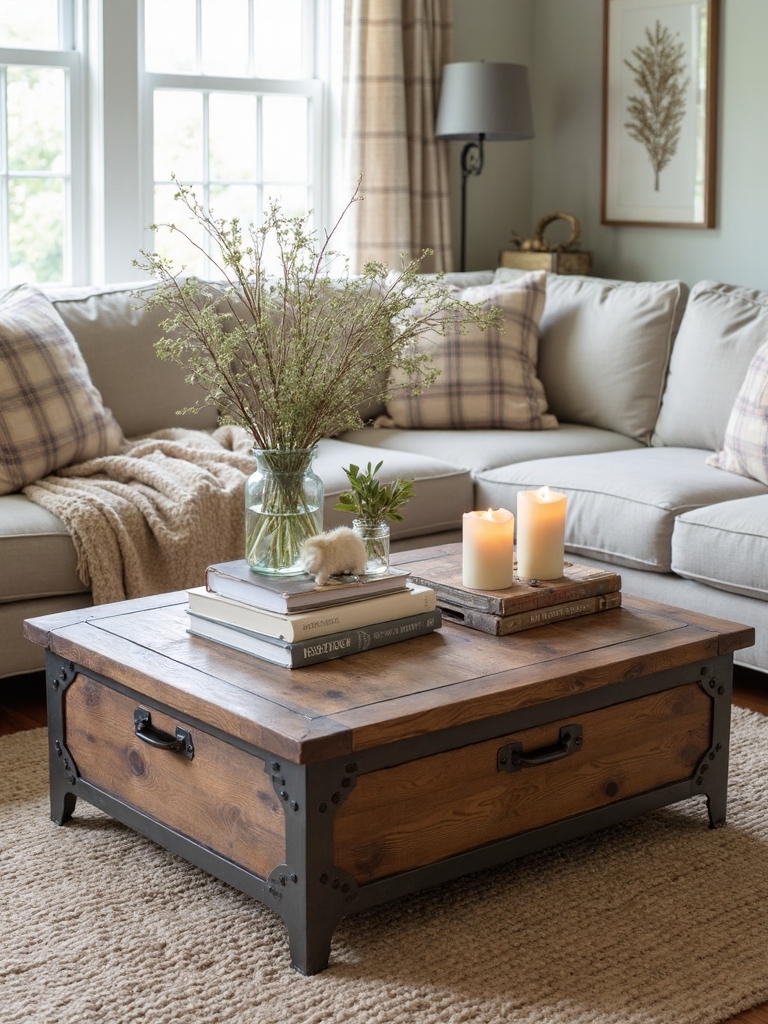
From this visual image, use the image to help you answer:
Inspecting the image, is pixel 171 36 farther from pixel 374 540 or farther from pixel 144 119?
pixel 374 540

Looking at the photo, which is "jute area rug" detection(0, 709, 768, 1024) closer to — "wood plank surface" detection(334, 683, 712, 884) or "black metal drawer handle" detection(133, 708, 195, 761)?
"wood plank surface" detection(334, 683, 712, 884)

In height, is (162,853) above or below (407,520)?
below

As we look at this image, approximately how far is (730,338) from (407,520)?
108cm

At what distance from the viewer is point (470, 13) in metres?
5.06

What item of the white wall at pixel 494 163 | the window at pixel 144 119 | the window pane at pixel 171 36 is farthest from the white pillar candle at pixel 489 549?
the white wall at pixel 494 163

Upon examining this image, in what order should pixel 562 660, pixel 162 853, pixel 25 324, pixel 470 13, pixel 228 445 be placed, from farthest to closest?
pixel 470 13 → pixel 228 445 → pixel 25 324 → pixel 162 853 → pixel 562 660

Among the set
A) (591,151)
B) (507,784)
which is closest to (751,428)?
(507,784)

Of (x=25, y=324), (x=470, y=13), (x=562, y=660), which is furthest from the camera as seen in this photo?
(x=470, y=13)

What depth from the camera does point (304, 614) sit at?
1.97m

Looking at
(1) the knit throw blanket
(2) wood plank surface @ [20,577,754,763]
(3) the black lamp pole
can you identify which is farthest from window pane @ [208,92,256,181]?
(2) wood plank surface @ [20,577,754,763]

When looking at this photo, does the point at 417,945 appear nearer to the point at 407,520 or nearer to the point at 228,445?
the point at 407,520

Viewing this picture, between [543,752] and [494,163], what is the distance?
372 cm

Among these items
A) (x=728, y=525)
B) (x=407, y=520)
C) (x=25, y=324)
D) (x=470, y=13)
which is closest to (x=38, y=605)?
(x=25, y=324)

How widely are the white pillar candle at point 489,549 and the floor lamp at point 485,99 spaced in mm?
2754
